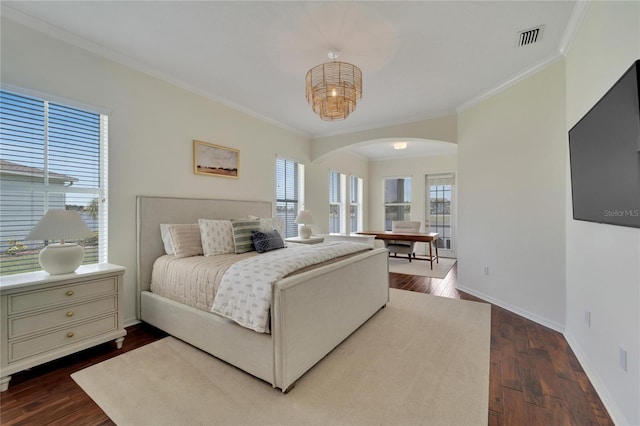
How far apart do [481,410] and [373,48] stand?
288 centimetres

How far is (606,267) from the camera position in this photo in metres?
1.73

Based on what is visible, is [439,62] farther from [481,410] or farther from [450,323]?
[481,410]

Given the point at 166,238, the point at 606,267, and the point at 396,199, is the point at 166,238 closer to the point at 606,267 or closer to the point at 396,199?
the point at 606,267

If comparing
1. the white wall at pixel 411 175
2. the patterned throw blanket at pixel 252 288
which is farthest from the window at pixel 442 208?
the patterned throw blanket at pixel 252 288

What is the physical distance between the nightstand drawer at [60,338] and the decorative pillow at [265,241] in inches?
54.3

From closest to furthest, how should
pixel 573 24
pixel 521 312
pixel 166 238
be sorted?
pixel 573 24 < pixel 166 238 < pixel 521 312

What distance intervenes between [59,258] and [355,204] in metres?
6.32

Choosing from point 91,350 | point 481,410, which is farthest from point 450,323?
point 91,350

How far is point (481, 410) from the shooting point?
1571 mm

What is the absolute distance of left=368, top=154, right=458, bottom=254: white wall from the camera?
7.11 m

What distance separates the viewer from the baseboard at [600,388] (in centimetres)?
147

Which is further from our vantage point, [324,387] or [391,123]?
[391,123]

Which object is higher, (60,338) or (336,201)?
(336,201)

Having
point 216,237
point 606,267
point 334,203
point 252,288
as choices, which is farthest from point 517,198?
point 334,203
